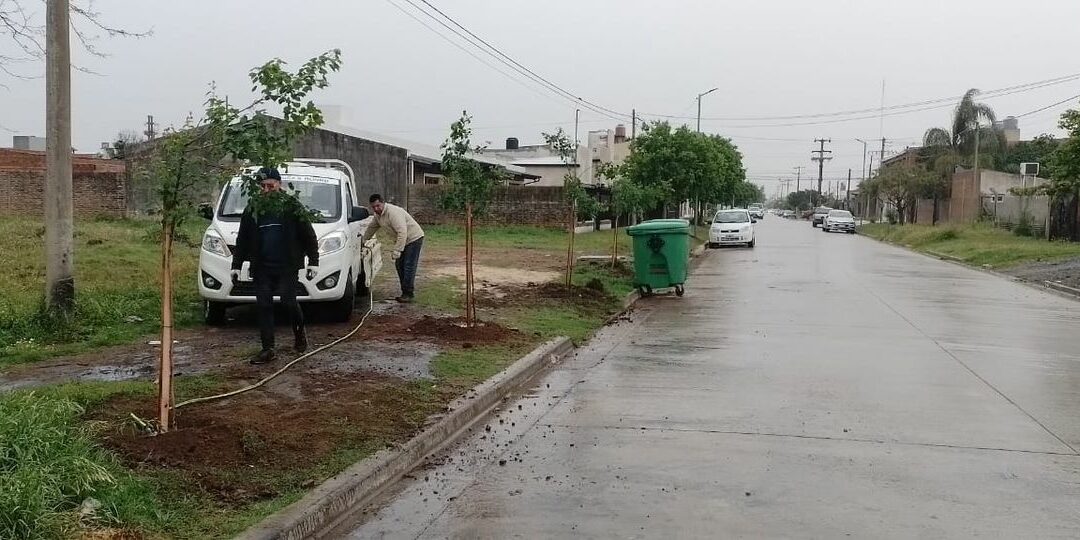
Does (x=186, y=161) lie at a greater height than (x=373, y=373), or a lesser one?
greater

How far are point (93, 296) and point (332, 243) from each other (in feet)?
9.77

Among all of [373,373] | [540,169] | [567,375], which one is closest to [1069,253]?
[567,375]

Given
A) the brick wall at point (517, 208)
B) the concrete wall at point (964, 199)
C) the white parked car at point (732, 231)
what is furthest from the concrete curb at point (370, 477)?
the concrete wall at point (964, 199)

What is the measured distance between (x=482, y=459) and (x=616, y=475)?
0.99 meters

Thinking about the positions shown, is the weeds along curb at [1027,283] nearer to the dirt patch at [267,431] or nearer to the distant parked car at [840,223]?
the dirt patch at [267,431]

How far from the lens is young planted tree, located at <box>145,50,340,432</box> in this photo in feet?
17.7

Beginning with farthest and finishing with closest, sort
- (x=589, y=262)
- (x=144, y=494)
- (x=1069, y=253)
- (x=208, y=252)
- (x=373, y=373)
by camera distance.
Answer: (x=1069, y=253), (x=589, y=262), (x=208, y=252), (x=373, y=373), (x=144, y=494)

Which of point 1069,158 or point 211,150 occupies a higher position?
point 1069,158

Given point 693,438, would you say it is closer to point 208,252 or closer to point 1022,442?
point 1022,442

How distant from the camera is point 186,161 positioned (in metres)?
5.39

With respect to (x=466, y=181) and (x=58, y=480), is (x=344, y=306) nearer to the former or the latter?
(x=466, y=181)

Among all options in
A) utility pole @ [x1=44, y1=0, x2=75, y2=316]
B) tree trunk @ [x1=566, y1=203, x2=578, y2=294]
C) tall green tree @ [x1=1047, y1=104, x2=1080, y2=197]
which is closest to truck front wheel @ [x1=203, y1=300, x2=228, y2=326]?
utility pole @ [x1=44, y1=0, x2=75, y2=316]

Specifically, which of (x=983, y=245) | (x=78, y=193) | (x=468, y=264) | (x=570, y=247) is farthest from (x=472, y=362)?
(x=983, y=245)

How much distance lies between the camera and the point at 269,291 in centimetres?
807
